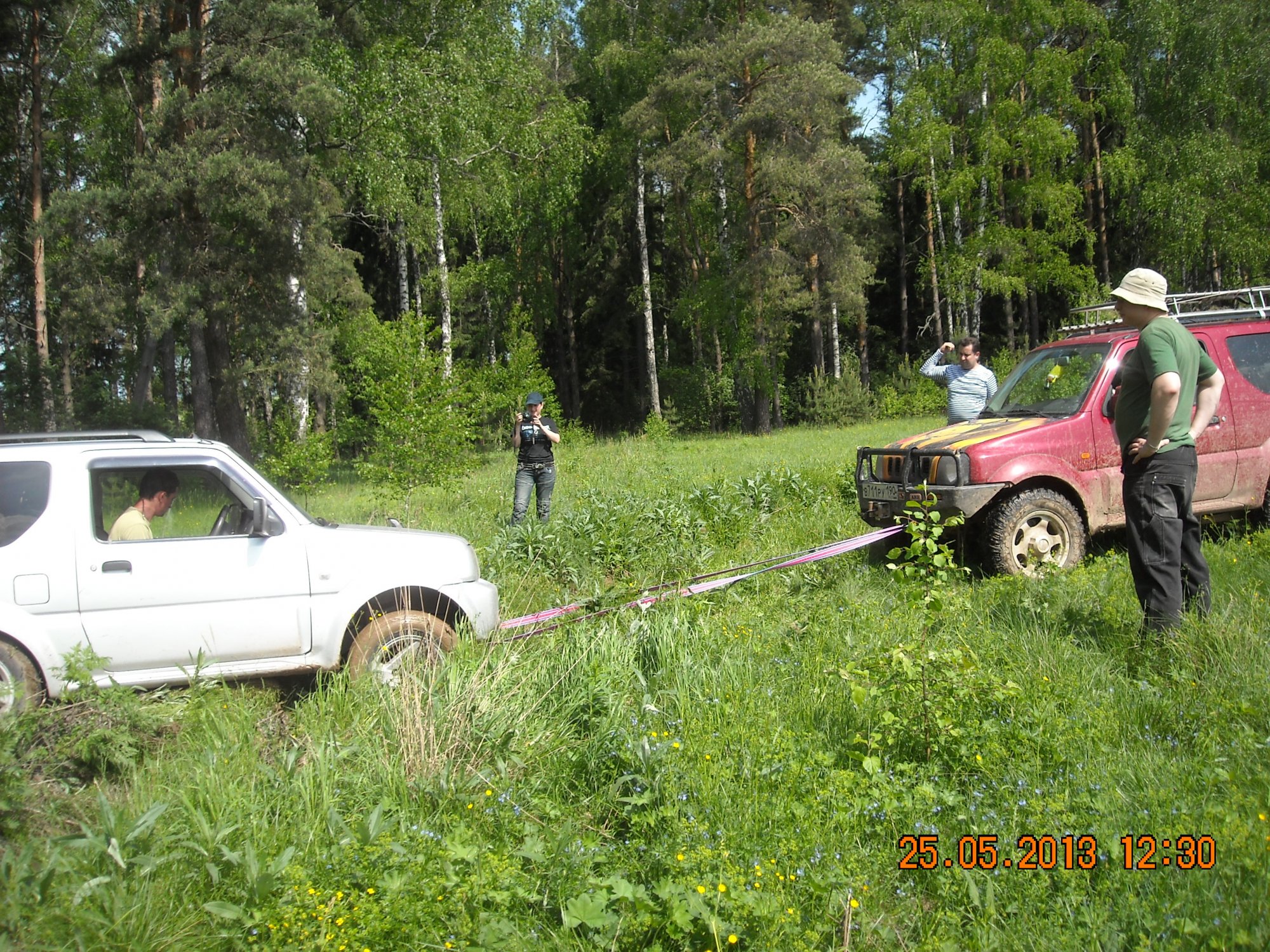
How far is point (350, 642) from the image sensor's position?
214 inches

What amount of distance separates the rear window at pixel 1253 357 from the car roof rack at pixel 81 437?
8389 mm

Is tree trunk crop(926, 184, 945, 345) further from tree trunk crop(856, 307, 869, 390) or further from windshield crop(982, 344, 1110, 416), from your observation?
windshield crop(982, 344, 1110, 416)

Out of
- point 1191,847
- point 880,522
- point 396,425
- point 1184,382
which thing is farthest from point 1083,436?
point 396,425

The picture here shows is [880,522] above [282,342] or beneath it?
beneath

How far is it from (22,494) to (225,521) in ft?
3.56

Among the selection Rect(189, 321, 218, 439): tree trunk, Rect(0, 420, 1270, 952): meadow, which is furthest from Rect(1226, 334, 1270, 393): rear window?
Rect(189, 321, 218, 439): tree trunk

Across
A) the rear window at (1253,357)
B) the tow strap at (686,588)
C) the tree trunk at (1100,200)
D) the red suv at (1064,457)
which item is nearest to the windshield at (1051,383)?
the red suv at (1064,457)

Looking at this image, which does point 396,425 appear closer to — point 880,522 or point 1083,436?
point 880,522

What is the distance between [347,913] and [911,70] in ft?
119

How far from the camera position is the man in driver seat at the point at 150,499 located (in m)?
5.28

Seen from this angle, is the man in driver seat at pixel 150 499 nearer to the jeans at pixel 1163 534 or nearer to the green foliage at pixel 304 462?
the jeans at pixel 1163 534

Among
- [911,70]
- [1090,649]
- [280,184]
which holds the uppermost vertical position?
[911,70]

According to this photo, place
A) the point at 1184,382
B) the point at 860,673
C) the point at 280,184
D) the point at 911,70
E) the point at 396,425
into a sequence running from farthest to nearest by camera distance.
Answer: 1. the point at 911,70
2. the point at 280,184
3. the point at 396,425
4. the point at 1184,382
5. the point at 860,673

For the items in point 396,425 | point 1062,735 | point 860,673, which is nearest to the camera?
point 1062,735
